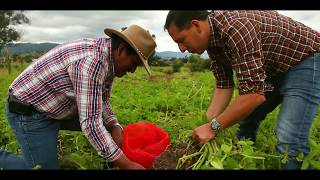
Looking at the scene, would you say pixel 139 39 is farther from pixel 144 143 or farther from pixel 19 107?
pixel 19 107

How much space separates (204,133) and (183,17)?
923 millimetres

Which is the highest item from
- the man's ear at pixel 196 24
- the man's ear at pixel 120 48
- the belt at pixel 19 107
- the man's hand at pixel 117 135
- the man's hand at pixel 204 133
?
the man's ear at pixel 196 24

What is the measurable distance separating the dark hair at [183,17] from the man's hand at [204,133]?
32.1 inches

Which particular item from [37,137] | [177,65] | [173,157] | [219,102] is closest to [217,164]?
[173,157]

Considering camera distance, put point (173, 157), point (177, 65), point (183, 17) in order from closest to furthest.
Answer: point (183, 17)
point (173, 157)
point (177, 65)

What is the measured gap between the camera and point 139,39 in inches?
138

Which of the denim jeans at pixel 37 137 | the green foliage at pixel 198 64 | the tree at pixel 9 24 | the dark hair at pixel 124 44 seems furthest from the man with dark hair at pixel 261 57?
the tree at pixel 9 24

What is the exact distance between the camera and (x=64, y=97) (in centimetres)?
361

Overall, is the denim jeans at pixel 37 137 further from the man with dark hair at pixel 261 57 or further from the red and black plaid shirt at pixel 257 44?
the red and black plaid shirt at pixel 257 44

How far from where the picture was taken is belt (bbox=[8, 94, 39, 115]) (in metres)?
3.66

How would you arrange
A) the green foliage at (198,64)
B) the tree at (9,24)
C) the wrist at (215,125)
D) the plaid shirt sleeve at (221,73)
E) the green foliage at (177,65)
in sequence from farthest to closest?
the tree at (9,24), the green foliage at (177,65), the green foliage at (198,64), the plaid shirt sleeve at (221,73), the wrist at (215,125)

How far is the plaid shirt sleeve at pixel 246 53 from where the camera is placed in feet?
10.8

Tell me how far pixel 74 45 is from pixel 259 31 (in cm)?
142
